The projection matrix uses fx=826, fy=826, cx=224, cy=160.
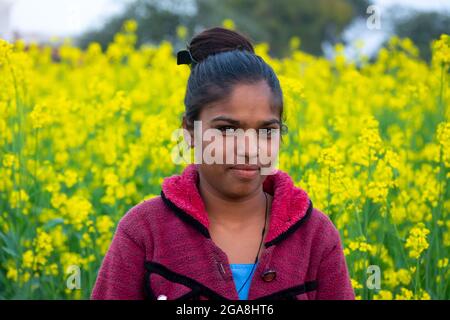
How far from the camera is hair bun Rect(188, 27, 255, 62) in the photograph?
208 cm

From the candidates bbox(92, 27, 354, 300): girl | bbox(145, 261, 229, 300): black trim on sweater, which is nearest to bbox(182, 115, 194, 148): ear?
bbox(92, 27, 354, 300): girl

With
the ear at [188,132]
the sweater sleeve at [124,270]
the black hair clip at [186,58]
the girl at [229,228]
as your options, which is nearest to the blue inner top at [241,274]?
the girl at [229,228]

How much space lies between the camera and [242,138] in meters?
1.87

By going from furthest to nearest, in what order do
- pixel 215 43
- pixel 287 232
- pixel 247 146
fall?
pixel 215 43, pixel 287 232, pixel 247 146

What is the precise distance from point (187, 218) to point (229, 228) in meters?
0.11

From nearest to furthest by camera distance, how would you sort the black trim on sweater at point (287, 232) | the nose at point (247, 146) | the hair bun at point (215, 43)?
1. the nose at point (247, 146)
2. the black trim on sweater at point (287, 232)
3. the hair bun at point (215, 43)

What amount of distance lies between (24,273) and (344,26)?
96.3 feet

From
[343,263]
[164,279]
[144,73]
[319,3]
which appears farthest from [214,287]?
[319,3]

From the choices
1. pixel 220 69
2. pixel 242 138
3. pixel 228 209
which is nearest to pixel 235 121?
pixel 242 138

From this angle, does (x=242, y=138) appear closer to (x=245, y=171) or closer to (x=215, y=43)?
(x=245, y=171)

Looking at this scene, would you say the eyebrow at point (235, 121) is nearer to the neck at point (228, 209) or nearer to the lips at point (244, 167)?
the lips at point (244, 167)

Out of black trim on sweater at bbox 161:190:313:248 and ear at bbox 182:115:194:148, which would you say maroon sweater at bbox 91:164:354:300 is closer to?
black trim on sweater at bbox 161:190:313:248

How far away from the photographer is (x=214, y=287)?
1905 millimetres

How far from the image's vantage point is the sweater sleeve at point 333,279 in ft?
6.42
